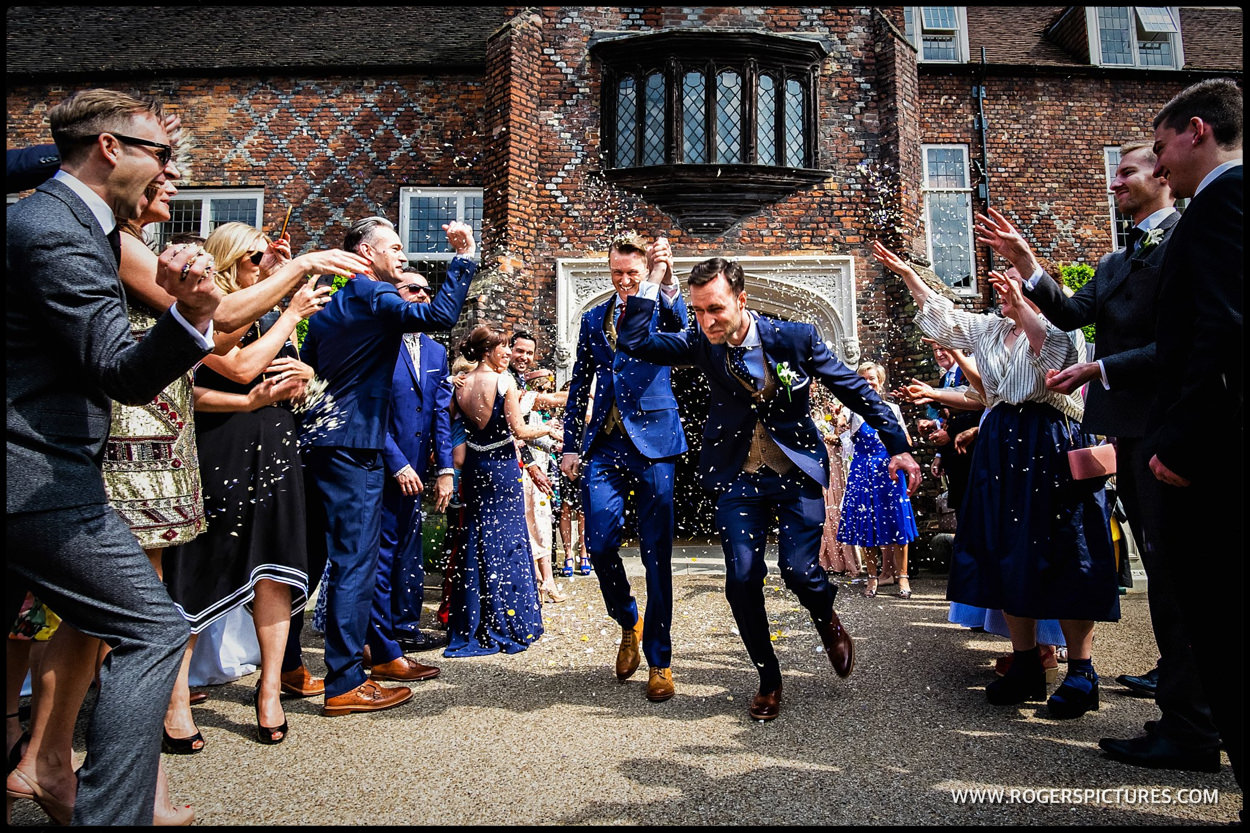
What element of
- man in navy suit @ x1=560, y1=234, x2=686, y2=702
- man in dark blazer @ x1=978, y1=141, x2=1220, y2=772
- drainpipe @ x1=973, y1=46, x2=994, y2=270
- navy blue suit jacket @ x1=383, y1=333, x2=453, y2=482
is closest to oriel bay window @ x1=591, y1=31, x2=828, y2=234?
drainpipe @ x1=973, y1=46, x2=994, y2=270

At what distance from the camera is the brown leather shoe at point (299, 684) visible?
419cm

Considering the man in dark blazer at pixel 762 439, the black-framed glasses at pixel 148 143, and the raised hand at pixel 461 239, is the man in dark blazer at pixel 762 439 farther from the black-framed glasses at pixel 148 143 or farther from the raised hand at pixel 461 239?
the black-framed glasses at pixel 148 143

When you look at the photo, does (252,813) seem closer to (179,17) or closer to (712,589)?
(712,589)

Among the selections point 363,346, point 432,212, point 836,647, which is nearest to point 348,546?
point 363,346

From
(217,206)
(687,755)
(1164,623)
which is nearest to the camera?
(687,755)

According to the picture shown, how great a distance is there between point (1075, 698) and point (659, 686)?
2.02 meters

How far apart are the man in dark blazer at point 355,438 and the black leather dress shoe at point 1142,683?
3.88 meters

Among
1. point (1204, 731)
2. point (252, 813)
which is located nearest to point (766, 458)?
point (1204, 731)

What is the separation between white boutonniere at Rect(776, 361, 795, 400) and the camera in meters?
3.94

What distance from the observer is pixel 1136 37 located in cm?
1653

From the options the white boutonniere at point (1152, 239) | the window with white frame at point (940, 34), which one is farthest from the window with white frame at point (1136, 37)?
the white boutonniere at point (1152, 239)

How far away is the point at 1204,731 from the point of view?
9.87ft

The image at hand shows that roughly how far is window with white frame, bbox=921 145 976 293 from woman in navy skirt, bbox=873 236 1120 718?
1218 centimetres

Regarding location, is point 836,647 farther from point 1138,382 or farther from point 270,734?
point 270,734
